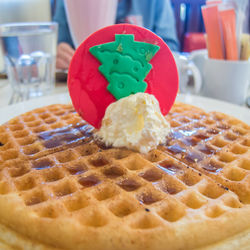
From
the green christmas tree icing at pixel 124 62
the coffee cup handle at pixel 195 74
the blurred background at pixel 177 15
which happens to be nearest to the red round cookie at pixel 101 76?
the green christmas tree icing at pixel 124 62

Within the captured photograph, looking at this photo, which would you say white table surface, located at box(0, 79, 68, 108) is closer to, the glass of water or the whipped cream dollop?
the glass of water

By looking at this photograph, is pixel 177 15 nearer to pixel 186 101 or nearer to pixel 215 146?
pixel 186 101

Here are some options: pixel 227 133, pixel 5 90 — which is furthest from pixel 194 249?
pixel 5 90

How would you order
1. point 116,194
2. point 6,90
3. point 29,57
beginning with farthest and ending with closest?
1. point 6,90
2. point 29,57
3. point 116,194

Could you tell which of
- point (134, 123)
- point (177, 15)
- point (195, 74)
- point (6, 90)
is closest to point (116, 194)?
point (134, 123)

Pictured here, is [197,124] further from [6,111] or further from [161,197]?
[6,111]

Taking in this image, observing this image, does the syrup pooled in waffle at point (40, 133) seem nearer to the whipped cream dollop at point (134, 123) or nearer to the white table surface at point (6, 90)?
the whipped cream dollop at point (134, 123)
